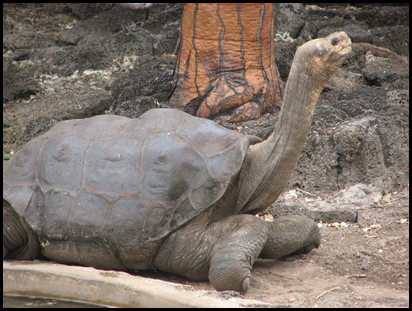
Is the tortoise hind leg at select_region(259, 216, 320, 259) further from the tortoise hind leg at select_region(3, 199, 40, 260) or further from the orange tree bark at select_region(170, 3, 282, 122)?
the orange tree bark at select_region(170, 3, 282, 122)

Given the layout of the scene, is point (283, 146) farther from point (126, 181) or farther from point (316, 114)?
point (316, 114)

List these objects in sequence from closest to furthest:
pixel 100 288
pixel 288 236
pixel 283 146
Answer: pixel 100 288 → pixel 283 146 → pixel 288 236

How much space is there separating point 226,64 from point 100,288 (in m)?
2.87

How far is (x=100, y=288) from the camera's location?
2.77m

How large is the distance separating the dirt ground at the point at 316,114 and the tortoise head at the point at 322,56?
1.24 meters

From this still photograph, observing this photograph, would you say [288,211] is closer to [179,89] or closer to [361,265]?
[361,265]

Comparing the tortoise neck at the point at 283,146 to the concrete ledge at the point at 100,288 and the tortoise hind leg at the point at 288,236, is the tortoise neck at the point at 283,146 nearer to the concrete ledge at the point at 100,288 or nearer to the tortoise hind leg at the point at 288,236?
the tortoise hind leg at the point at 288,236

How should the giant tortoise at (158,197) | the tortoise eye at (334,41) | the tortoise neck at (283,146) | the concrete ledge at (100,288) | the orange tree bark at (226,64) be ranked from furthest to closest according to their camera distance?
1. the orange tree bark at (226,64)
2. the giant tortoise at (158,197)
3. the tortoise neck at (283,146)
4. the tortoise eye at (334,41)
5. the concrete ledge at (100,288)

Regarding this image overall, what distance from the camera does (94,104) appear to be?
18.7 feet

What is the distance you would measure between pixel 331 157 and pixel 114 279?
7.92 ft

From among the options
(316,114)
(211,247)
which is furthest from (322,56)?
(316,114)

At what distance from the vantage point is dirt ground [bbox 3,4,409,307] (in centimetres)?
307

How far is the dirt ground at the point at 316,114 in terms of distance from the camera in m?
3.07

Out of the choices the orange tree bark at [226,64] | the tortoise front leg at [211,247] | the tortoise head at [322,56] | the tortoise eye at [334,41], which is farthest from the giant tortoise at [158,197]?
the orange tree bark at [226,64]
